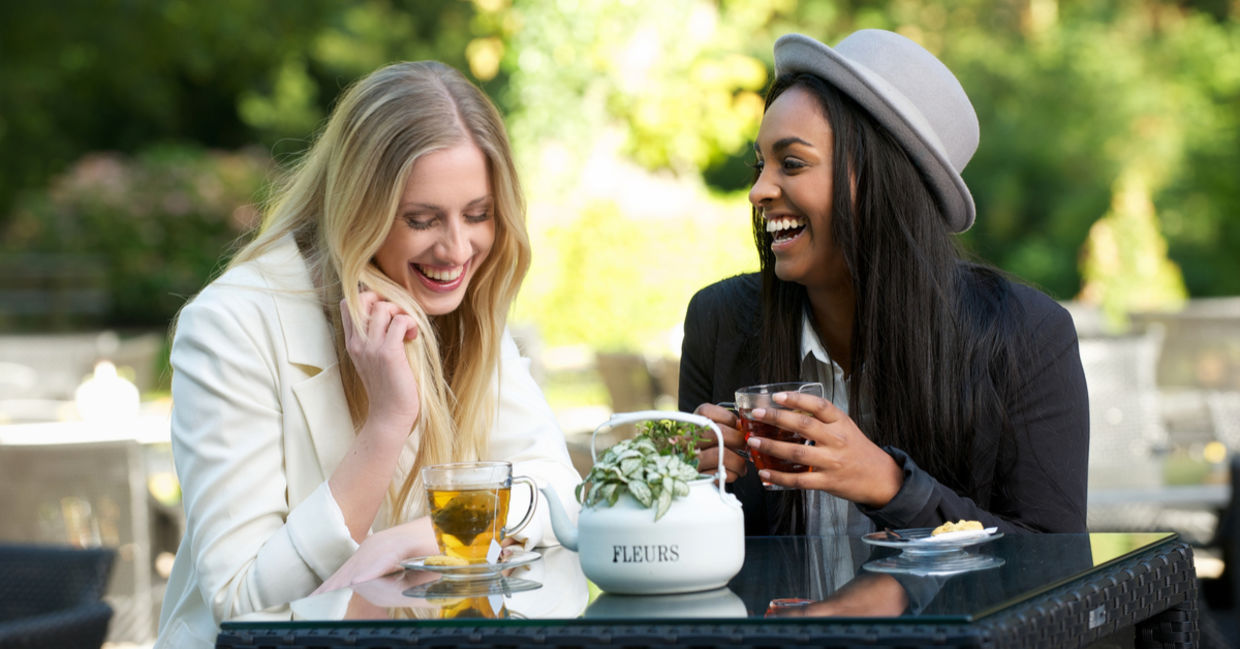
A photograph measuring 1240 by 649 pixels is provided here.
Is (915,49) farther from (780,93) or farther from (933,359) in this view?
(933,359)

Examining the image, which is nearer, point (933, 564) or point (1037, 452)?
point (933, 564)

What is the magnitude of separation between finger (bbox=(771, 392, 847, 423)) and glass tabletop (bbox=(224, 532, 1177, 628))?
0.18 m

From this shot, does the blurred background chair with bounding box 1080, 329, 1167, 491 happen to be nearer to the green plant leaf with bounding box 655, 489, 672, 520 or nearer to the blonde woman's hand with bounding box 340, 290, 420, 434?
the blonde woman's hand with bounding box 340, 290, 420, 434

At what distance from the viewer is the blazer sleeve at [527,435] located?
2.22 m

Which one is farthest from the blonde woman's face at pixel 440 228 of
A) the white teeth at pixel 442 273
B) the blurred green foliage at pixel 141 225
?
the blurred green foliage at pixel 141 225

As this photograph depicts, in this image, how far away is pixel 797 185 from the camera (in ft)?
7.30

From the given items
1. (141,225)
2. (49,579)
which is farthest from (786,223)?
(141,225)

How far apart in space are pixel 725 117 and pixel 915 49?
8876 millimetres

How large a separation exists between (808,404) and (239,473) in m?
0.81

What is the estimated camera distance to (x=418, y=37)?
2077 cm

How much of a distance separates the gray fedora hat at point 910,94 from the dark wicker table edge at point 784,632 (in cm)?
83

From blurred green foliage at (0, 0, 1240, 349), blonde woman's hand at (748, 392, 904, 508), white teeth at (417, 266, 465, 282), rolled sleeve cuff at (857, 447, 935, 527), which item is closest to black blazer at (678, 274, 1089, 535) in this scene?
rolled sleeve cuff at (857, 447, 935, 527)

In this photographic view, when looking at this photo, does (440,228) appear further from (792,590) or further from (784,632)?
(784,632)

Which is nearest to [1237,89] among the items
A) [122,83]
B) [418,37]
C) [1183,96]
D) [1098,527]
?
[1183,96]
